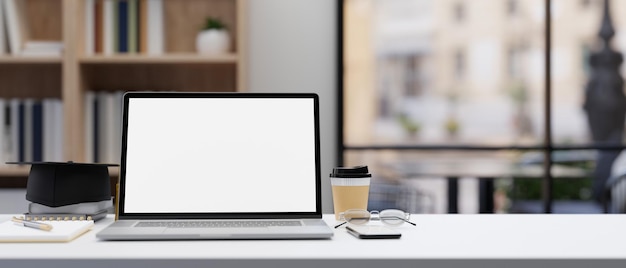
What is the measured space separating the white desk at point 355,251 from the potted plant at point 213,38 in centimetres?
149

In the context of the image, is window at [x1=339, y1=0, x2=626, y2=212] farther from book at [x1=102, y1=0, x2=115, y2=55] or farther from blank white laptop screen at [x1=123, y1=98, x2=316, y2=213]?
blank white laptop screen at [x1=123, y1=98, x2=316, y2=213]

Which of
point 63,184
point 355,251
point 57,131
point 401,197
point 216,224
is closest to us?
point 355,251

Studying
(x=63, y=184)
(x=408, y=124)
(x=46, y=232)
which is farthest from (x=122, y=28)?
(x=46, y=232)

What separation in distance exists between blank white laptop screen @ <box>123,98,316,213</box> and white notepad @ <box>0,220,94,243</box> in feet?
0.35

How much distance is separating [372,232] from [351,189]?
26cm

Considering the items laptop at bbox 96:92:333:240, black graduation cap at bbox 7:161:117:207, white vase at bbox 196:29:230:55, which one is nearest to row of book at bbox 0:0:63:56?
white vase at bbox 196:29:230:55

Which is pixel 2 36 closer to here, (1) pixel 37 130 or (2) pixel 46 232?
(1) pixel 37 130

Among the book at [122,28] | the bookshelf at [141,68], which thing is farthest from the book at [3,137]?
the book at [122,28]

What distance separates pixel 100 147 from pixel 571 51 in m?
2.74

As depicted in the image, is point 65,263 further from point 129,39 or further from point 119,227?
point 129,39

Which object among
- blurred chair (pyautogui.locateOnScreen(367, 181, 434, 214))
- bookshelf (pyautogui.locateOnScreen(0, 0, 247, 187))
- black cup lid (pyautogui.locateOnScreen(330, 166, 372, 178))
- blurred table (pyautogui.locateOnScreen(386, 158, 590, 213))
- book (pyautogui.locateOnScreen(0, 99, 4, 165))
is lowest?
blurred chair (pyautogui.locateOnScreen(367, 181, 434, 214))

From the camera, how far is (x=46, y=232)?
1069mm

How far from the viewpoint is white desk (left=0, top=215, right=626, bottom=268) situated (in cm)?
90

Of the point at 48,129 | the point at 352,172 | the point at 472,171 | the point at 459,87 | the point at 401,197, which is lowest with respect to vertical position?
the point at 401,197
